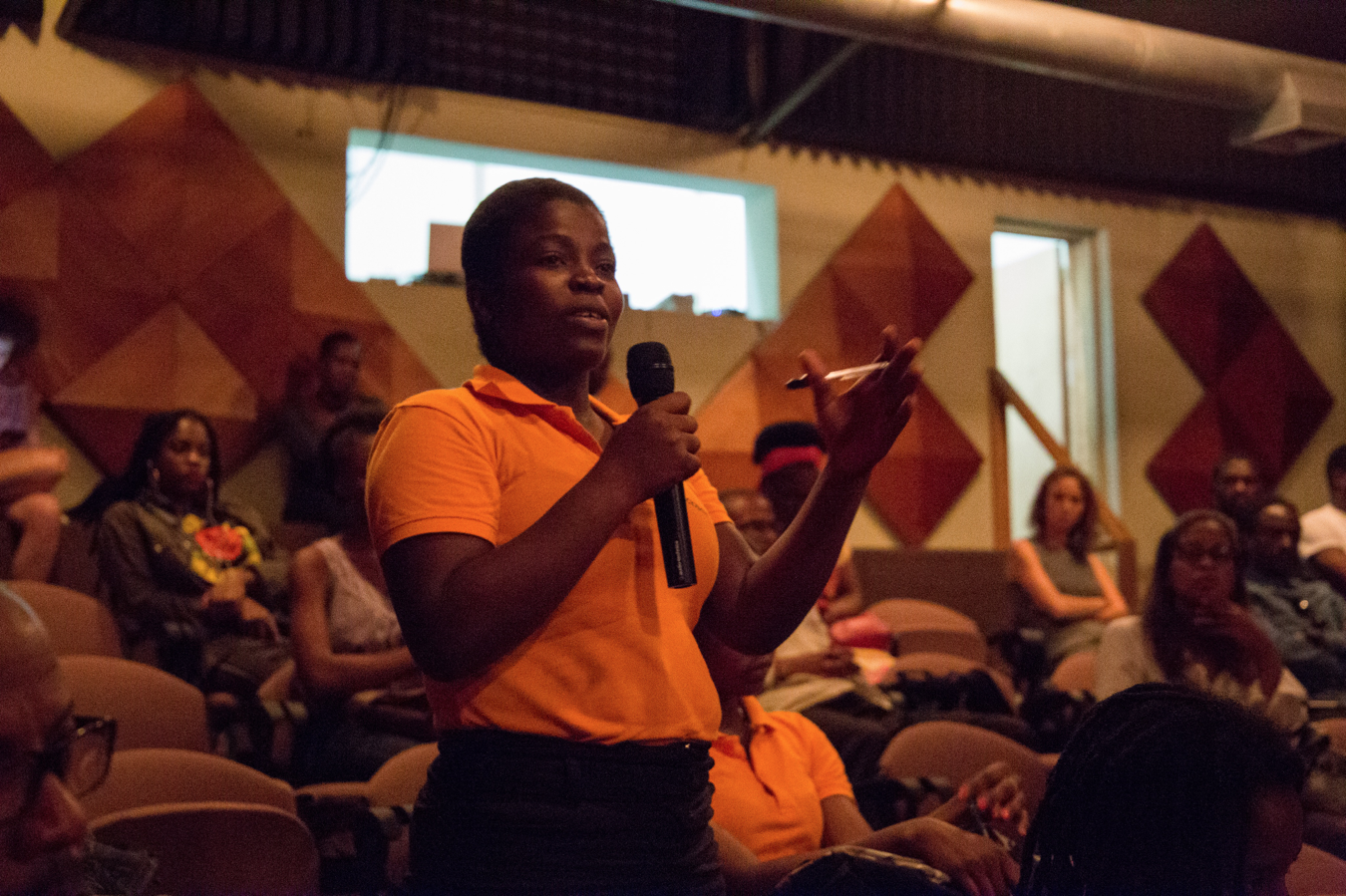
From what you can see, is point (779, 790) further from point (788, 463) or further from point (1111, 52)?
point (1111, 52)

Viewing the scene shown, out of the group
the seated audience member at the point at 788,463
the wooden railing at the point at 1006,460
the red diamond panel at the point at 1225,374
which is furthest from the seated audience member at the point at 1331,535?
the seated audience member at the point at 788,463

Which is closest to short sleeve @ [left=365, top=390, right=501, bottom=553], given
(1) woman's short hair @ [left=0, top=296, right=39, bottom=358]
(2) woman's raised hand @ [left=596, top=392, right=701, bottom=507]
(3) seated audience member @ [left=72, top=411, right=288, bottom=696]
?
(2) woman's raised hand @ [left=596, top=392, right=701, bottom=507]

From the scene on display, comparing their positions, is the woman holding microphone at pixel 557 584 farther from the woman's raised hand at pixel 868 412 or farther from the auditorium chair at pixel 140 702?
the auditorium chair at pixel 140 702

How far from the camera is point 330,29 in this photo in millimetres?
5613

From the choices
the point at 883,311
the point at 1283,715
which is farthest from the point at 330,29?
the point at 1283,715

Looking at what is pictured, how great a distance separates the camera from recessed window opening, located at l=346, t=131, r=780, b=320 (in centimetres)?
581

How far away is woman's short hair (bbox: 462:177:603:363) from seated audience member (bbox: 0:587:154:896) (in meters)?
0.57

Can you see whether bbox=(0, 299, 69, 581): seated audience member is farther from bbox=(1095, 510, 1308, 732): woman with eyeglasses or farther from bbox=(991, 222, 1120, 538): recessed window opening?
bbox=(991, 222, 1120, 538): recessed window opening

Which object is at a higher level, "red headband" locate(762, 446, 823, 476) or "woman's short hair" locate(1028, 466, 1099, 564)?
"red headband" locate(762, 446, 823, 476)

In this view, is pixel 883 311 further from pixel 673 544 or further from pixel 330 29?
pixel 673 544

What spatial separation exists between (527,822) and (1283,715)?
2.83 meters

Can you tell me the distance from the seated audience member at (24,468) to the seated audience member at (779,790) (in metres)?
2.67

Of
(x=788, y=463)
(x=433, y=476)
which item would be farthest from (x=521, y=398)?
(x=788, y=463)

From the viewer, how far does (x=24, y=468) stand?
3955 millimetres
